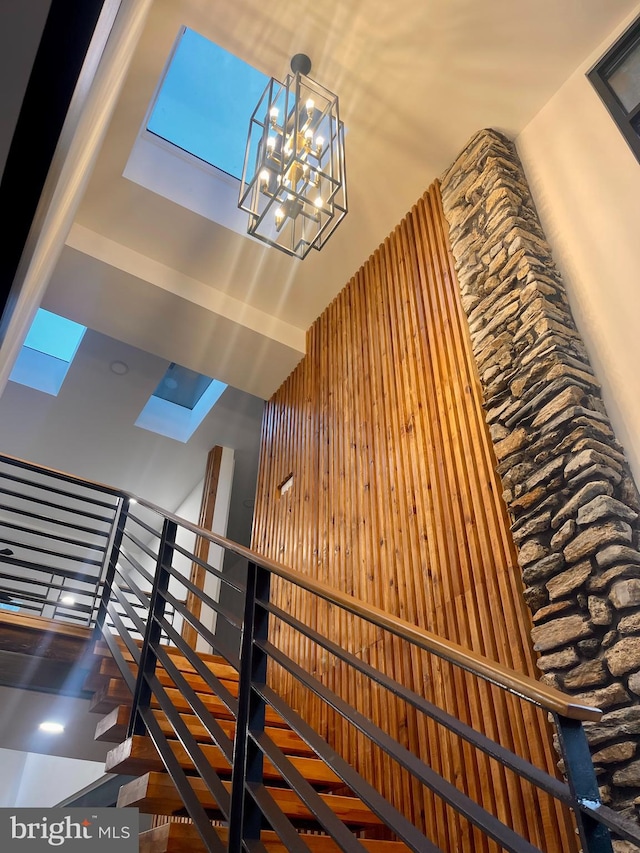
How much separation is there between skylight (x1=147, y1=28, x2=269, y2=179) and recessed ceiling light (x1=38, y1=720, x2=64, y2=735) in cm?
412

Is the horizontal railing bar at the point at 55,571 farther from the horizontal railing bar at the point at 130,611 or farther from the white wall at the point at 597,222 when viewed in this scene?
the white wall at the point at 597,222

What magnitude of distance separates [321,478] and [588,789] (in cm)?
382

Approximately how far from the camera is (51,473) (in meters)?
3.64

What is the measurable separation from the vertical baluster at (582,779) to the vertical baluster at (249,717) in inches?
36.4

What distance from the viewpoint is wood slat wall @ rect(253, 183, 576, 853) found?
2.54 meters

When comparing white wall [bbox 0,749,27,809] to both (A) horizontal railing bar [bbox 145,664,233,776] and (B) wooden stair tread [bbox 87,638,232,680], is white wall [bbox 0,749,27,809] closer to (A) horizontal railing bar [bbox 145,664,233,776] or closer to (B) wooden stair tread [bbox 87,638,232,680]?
(B) wooden stair tread [bbox 87,638,232,680]

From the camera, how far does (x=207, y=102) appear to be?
476cm

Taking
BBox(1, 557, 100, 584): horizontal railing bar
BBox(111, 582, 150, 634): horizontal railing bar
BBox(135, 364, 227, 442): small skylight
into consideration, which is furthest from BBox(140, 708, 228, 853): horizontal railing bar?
BBox(135, 364, 227, 442): small skylight

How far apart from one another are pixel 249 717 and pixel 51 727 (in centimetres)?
205

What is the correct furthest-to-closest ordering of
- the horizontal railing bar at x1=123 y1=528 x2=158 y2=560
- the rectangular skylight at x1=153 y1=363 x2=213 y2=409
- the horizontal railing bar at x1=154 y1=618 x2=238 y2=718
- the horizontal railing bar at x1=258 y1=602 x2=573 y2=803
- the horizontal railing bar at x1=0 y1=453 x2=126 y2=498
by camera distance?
the rectangular skylight at x1=153 y1=363 x2=213 y2=409
the horizontal railing bar at x1=0 y1=453 x2=126 y2=498
the horizontal railing bar at x1=123 y1=528 x2=158 y2=560
the horizontal railing bar at x1=154 y1=618 x2=238 y2=718
the horizontal railing bar at x1=258 y1=602 x2=573 y2=803

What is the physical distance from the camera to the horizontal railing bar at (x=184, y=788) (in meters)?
1.61

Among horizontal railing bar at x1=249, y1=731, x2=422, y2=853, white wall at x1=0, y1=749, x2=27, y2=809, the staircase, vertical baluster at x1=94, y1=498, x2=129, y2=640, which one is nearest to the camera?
horizontal railing bar at x1=249, y1=731, x2=422, y2=853

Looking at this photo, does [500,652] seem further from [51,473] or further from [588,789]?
[51,473]

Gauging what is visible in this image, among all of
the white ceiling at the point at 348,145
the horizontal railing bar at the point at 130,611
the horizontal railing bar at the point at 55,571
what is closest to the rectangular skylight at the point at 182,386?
the white ceiling at the point at 348,145
